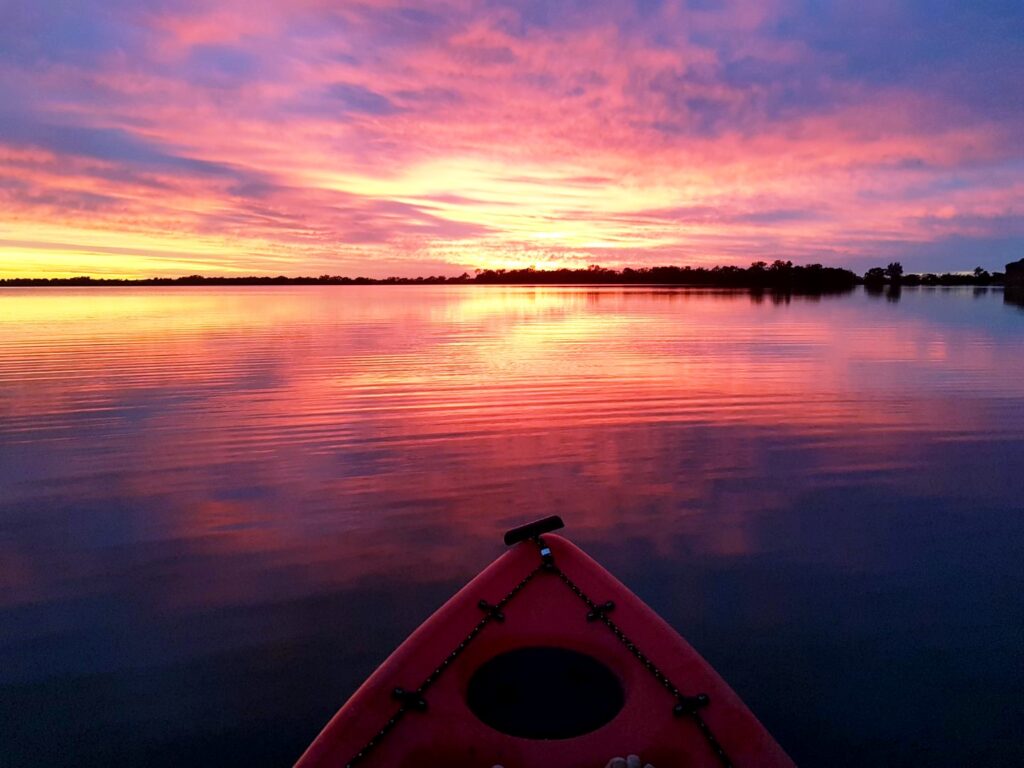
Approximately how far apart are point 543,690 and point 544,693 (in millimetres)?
26

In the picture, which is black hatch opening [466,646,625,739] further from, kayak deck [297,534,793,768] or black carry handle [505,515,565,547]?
black carry handle [505,515,565,547]

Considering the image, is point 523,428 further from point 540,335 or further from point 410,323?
point 410,323

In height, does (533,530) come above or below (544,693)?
above

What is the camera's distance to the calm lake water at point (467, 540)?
14.8ft

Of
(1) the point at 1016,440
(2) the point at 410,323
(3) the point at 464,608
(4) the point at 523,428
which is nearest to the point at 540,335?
(2) the point at 410,323

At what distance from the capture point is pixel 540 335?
3030 centimetres

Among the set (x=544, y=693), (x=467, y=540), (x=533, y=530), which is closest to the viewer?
(x=544, y=693)

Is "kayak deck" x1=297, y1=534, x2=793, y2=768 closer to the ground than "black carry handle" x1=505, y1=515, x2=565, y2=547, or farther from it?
closer to the ground

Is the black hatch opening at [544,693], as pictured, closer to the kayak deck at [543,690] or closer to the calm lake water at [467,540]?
the kayak deck at [543,690]

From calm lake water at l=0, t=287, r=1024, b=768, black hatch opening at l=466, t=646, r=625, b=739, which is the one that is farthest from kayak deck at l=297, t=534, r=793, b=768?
calm lake water at l=0, t=287, r=1024, b=768

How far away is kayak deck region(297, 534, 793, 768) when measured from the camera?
3234mm

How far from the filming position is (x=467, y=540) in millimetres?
7062

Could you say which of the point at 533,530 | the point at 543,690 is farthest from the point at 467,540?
the point at 543,690

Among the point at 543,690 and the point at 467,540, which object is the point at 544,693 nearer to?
the point at 543,690
